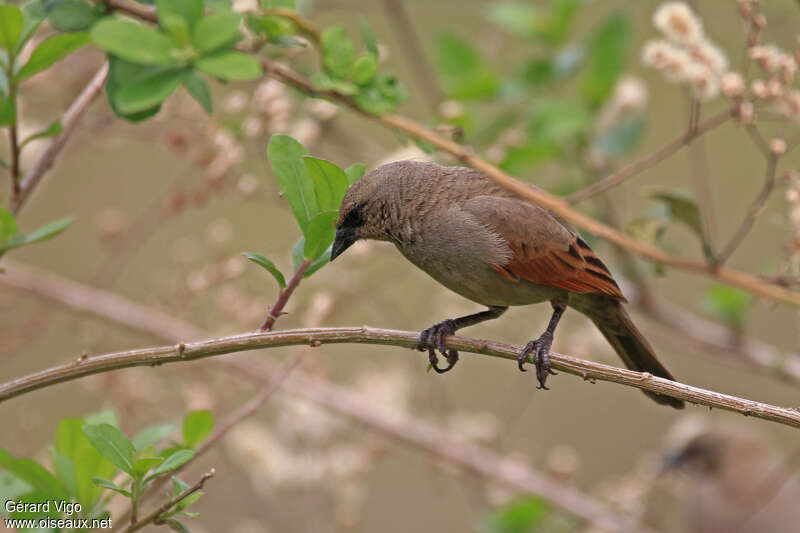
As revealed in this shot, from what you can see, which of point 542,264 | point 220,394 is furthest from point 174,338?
point 542,264

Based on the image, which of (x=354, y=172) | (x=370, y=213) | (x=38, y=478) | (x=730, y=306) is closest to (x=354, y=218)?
(x=370, y=213)

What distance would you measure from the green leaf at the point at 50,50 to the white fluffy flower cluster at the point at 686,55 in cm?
149

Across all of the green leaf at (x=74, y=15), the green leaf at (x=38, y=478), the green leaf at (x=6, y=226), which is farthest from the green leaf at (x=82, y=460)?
the green leaf at (x=74, y=15)

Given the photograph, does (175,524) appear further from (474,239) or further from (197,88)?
(474,239)

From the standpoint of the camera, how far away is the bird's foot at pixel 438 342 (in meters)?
2.55

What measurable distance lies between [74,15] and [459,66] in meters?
1.99

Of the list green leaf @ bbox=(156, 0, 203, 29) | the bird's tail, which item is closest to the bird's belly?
the bird's tail

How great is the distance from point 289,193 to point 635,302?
7.65 feet

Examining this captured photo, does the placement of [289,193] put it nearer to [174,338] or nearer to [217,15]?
[217,15]

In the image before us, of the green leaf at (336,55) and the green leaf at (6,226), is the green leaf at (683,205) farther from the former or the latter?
the green leaf at (6,226)

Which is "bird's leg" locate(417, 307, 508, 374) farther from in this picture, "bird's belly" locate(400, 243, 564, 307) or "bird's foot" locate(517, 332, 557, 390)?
"bird's foot" locate(517, 332, 557, 390)

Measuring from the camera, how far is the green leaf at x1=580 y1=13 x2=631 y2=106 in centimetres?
A: 373

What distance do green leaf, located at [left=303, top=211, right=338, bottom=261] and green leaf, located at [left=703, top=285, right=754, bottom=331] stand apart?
2439mm

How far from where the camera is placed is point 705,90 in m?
2.54
